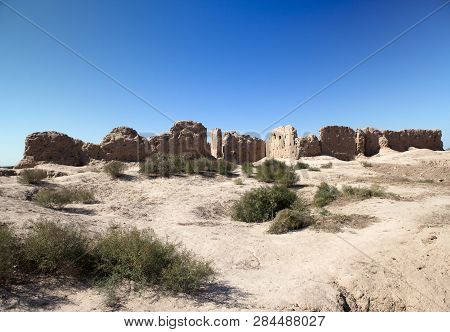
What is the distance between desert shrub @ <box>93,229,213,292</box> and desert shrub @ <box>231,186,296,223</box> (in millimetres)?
4378

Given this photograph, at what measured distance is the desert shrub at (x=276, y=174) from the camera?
526 inches

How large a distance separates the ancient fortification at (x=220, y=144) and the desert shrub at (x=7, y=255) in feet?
53.6

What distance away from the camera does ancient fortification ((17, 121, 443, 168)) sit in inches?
765

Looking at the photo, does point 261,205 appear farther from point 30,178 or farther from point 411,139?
point 411,139

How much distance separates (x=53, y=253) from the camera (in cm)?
414

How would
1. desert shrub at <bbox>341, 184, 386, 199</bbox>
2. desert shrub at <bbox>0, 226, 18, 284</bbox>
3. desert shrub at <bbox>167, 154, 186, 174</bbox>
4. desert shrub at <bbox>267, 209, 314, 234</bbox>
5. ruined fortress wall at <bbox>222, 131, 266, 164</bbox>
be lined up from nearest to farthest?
desert shrub at <bbox>0, 226, 18, 284</bbox> → desert shrub at <bbox>267, 209, 314, 234</bbox> → desert shrub at <bbox>341, 184, 386, 199</bbox> → desert shrub at <bbox>167, 154, 186, 174</bbox> → ruined fortress wall at <bbox>222, 131, 266, 164</bbox>

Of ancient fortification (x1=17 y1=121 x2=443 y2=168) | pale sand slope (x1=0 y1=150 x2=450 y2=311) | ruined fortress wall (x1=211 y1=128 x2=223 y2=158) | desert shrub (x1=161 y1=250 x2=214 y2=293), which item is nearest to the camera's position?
pale sand slope (x1=0 y1=150 x2=450 y2=311)

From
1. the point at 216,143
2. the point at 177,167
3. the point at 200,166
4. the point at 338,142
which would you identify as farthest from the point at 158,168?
the point at 338,142

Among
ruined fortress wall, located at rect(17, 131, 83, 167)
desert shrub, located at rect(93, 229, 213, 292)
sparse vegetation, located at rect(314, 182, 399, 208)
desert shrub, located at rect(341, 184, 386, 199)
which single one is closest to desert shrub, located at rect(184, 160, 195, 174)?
sparse vegetation, located at rect(314, 182, 399, 208)

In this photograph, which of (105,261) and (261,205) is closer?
(105,261)

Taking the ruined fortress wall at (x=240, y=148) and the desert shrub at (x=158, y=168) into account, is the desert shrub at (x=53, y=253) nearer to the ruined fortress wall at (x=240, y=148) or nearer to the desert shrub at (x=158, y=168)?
the desert shrub at (x=158, y=168)

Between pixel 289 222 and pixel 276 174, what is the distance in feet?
23.5

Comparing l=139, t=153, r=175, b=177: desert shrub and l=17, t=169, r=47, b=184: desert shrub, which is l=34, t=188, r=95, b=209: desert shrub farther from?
l=139, t=153, r=175, b=177: desert shrub
